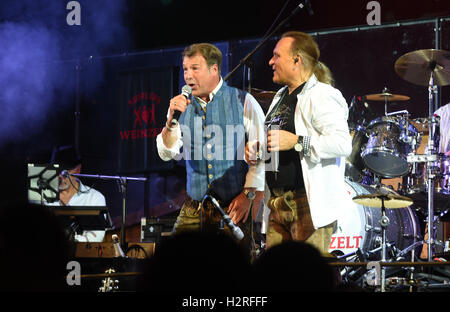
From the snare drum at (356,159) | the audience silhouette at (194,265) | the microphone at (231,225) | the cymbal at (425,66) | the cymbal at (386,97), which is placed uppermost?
the cymbal at (425,66)

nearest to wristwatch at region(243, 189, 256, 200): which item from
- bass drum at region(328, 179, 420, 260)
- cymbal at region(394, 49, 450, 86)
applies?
bass drum at region(328, 179, 420, 260)

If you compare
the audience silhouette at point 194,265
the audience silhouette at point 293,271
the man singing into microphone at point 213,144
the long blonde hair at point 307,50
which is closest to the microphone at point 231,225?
the man singing into microphone at point 213,144

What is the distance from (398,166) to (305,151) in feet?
13.4

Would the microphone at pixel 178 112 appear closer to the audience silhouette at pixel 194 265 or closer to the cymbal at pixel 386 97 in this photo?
the audience silhouette at pixel 194 265

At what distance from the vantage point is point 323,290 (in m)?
1.61

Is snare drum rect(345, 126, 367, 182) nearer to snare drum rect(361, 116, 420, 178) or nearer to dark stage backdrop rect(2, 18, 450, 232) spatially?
snare drum rect(361, 116, 420, 178)

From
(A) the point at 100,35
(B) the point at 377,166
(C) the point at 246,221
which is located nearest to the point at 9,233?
(C) the point at 246,221

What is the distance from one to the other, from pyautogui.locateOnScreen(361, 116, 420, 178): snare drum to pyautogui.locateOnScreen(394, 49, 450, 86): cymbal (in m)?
0.52

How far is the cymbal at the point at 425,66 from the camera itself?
6.41 metres

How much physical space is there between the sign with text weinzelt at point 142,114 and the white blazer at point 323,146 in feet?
19.6

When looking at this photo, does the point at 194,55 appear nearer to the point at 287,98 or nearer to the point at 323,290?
the point at 287,98

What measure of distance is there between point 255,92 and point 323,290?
514 cm

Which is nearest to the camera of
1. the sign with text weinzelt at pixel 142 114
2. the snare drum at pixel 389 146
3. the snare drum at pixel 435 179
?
the snare drum at pixel 435 179

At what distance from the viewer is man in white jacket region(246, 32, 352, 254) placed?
10.5ft
